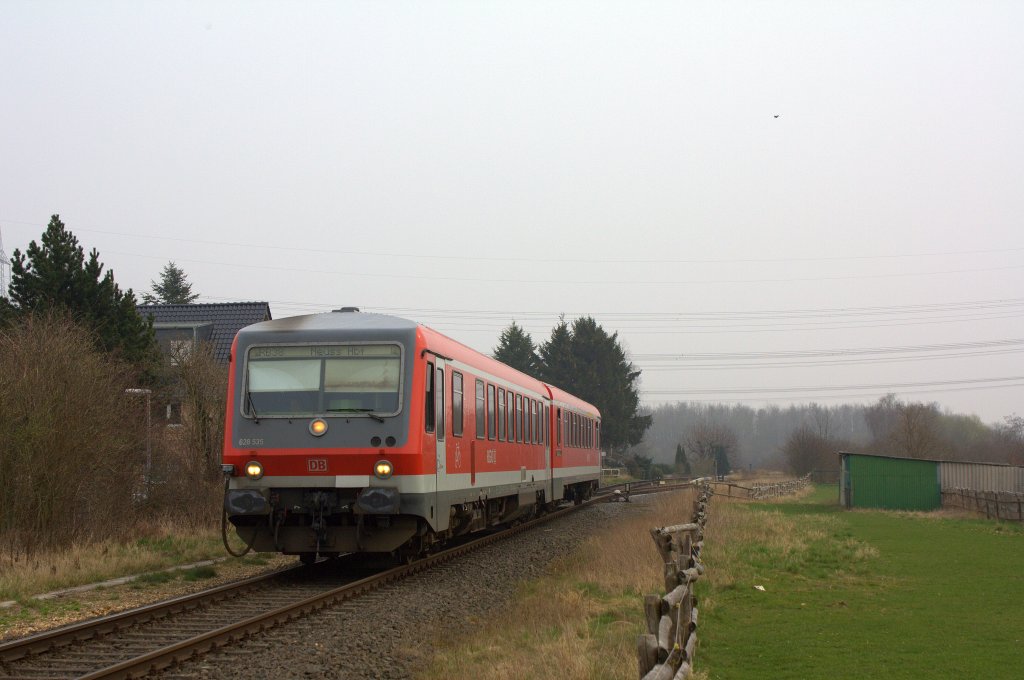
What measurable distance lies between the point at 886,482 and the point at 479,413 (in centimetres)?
2308

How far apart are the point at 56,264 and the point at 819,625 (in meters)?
19.3

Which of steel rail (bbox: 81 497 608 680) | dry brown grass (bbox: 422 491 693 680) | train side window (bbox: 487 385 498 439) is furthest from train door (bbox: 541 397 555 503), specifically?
steel rail (bbox: 81 497 608 680)

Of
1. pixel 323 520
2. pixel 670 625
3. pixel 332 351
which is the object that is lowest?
pixel 670 625

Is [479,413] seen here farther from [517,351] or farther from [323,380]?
Result: [517,351]

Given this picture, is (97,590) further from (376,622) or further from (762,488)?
(762,488)

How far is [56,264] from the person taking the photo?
77.6 ft

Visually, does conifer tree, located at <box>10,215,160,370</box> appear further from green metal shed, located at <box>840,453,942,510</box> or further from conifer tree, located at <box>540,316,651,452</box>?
conifer tree, located at <box>540,316,651,452</box>

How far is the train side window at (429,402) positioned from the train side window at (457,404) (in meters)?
1.24

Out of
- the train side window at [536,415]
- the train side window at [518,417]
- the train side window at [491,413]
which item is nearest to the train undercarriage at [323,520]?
the train side window at [491,413]

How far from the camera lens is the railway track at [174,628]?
26.3ft

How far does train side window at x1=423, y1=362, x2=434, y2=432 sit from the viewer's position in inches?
525

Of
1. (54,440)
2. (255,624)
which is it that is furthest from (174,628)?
(54,440)

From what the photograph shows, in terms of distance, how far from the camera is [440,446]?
45.8 ft

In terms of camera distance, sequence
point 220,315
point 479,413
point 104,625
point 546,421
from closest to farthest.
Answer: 1. point 104,625
2. point 479,413
3. point 546,421
4. point 220,315
